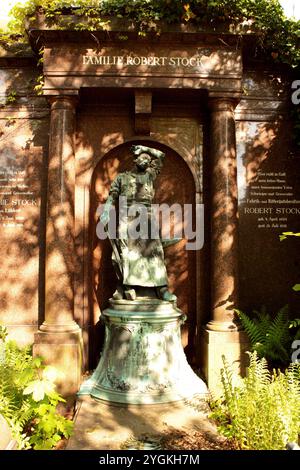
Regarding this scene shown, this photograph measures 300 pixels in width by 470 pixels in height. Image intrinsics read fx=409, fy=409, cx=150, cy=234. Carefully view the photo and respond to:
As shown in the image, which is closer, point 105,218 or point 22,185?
point 105,218

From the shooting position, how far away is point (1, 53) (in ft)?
22.2

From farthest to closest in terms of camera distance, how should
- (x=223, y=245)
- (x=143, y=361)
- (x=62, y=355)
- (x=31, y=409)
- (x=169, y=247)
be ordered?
(x=169, y=247) → (x=223, y=245) → (x=62, y=355) → (x=143, y=361) → (x=31, y=409)

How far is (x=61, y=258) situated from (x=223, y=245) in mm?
2414

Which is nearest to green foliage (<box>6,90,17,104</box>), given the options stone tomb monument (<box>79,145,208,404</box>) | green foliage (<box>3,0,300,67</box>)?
green foliage (<box>3,0,300,67</box>)

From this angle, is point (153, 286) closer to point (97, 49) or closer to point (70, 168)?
point (70, 168)

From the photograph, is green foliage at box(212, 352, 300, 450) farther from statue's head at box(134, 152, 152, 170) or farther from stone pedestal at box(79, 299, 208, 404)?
statue's head at box(134, 152, 152, 170)

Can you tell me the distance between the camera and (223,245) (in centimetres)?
612

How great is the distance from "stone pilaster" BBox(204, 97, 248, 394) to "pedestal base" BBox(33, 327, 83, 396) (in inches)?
74.9

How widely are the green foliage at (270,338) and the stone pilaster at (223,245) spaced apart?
0.18m

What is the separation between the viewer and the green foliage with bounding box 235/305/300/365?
5.79m

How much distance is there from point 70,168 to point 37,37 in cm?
203

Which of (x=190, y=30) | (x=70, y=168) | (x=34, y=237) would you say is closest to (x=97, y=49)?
(x=190, y=30)

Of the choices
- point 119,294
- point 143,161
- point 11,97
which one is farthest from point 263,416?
point 11,97

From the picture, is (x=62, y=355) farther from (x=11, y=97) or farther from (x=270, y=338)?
(x=11, y=97)
